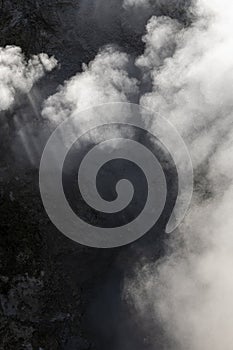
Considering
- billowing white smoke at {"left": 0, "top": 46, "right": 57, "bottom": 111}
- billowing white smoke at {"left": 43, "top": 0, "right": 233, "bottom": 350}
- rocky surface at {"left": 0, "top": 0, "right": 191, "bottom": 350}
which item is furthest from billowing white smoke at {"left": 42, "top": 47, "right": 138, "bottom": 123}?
billowing white smoke at {"left": 0, "top": 46, "right": 57, "bottom": 111}

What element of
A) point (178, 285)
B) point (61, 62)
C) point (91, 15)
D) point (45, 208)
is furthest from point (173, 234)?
point (91, 15)

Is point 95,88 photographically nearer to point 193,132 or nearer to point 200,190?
point 193,132

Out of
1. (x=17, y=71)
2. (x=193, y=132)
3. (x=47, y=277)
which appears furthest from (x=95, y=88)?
(x=47, y=277)

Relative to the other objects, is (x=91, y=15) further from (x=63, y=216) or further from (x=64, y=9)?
(x=63, y=216)

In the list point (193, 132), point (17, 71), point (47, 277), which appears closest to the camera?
point (47, 277)

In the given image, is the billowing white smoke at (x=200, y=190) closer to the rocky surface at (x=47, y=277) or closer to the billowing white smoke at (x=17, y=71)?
the rocky surface at (x=47, y=277)

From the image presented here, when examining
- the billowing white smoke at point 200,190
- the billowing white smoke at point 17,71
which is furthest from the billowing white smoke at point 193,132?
the billowing white smoke at point 17,71
